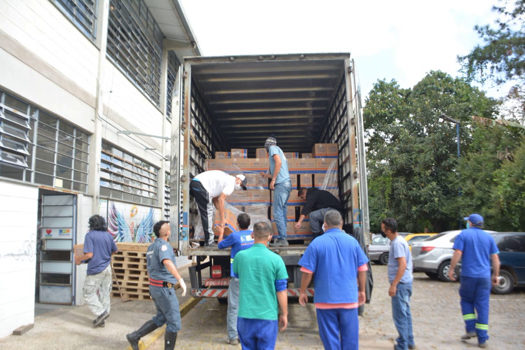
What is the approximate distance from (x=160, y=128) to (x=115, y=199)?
5.07 m

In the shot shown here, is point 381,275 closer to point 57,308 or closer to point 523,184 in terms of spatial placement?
point 523,184

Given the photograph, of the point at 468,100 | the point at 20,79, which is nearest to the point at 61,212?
the point at 20,79

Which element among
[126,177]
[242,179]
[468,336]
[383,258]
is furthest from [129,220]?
[383,258]

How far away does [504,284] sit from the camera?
9797mm

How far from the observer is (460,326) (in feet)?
21.9

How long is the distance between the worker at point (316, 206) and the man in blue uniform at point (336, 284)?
289cm

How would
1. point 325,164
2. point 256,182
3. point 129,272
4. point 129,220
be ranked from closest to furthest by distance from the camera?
point 256,182
point 325,164
point 129,272
point 129,220

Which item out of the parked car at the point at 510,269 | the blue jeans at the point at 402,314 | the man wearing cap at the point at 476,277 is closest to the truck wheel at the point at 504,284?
the parked car at the point at 510,269

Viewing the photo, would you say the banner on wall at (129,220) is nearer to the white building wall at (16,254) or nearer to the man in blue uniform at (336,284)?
the white building wall at (16,254)

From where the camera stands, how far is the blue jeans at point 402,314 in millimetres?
4988

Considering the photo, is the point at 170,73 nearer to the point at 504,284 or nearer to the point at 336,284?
the point at 504,284

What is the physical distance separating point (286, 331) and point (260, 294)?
2.99 metres

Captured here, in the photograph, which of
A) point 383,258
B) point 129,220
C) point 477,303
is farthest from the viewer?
point 383,258

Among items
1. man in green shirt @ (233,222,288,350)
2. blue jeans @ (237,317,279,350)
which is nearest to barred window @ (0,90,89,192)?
man in green shirt @ (233,222,288,350)
